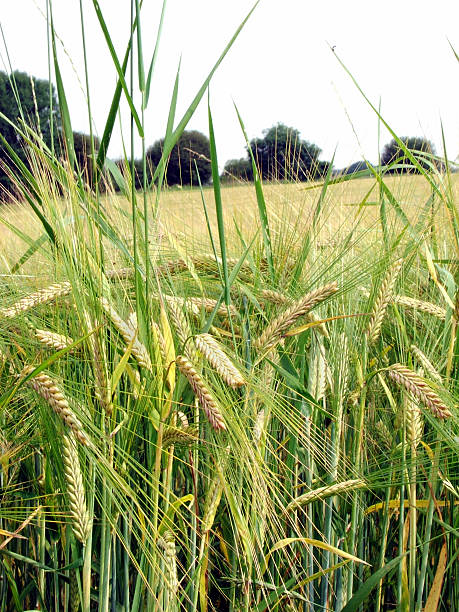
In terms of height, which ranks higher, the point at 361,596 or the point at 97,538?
the point at 97,538

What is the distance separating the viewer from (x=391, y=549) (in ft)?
3.84

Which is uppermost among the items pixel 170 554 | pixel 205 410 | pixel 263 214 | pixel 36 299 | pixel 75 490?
pixel 263 214

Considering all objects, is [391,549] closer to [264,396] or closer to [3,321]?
[264,396]

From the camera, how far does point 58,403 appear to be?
625 millimetres

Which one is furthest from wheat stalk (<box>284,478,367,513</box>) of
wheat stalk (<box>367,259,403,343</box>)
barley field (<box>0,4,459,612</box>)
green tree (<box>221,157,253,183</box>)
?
green tree (<box>221,157,253,183</box>)

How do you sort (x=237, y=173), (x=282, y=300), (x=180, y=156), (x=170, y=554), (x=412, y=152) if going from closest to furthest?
1. (x=170, y=554)
2. (x=282, y=300)
3. (x=412, y=152)
4. (x=180, y=156)
5. (x=237, y=173)

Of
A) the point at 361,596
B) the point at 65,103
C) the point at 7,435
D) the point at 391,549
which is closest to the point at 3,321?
the point at 7,435

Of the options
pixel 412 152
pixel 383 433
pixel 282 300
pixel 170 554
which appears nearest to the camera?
pixel 170 554

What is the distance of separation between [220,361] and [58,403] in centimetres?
18

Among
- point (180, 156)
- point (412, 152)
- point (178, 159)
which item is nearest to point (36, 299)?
point (178, 159)

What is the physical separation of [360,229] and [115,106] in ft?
2.26

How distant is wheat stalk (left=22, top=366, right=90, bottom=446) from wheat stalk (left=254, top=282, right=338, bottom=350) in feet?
0.94

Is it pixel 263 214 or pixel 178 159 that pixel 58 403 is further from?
pixel 178 159

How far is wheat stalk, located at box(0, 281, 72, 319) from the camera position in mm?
778
